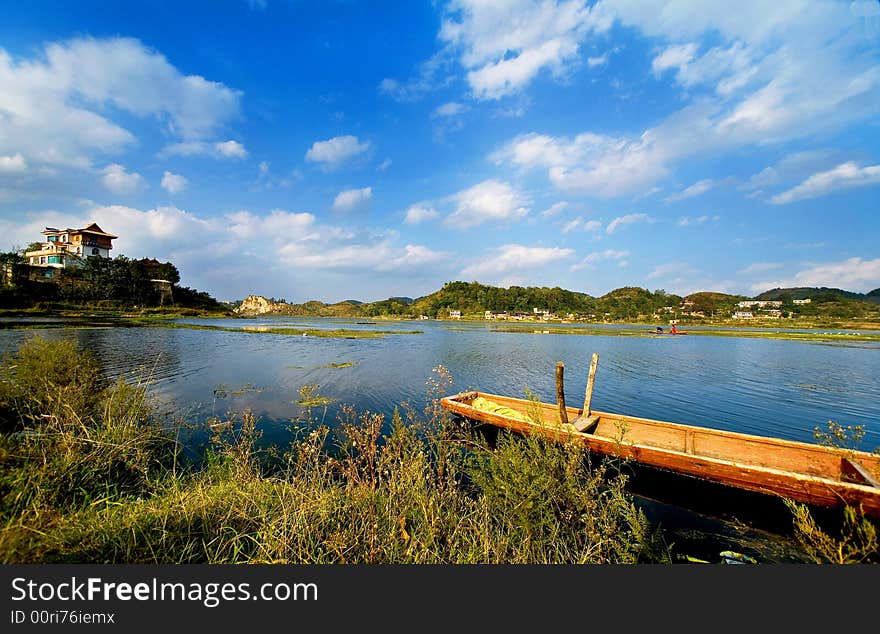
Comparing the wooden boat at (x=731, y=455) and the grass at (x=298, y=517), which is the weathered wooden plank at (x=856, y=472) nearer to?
the wooden boat at (x=731, y=455)

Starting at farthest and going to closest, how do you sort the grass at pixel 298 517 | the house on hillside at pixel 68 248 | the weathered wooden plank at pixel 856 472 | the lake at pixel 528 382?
the house on hillside at pixel 68 248 < the lake at pixel 528 382 < the weathered wooden plank at pixel 856 472 < the grass at pixel 298 517

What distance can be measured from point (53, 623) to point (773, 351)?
195 ft

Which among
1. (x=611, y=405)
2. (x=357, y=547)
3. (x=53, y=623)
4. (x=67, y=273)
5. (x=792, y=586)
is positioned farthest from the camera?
(x=67, y=273)

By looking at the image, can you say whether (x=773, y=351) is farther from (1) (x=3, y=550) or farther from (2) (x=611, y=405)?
(1) (x=3, y=550)

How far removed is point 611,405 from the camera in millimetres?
18094

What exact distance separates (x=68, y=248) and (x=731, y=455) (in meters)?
122

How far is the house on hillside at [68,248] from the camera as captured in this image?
7712cm

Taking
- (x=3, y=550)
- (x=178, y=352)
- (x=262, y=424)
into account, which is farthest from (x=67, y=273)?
(x=3, y=550)

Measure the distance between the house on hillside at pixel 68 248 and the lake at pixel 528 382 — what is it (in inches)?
2376

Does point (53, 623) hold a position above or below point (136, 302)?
below

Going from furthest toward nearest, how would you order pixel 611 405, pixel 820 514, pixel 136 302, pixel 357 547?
pixel 136 302 → pixel 611 405 → pixel 820 514 → pixel 357 547

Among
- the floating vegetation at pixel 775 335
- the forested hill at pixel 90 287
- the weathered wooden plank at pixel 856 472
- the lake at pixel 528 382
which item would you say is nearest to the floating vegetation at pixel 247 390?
the lake at pixel 528 382

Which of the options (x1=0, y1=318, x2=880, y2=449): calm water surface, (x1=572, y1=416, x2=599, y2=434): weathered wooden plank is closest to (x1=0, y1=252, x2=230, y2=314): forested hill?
(x1=0, y1=318, x2=880, y2=449): calm water surface

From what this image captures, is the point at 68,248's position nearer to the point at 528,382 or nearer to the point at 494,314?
the point at 528,382
